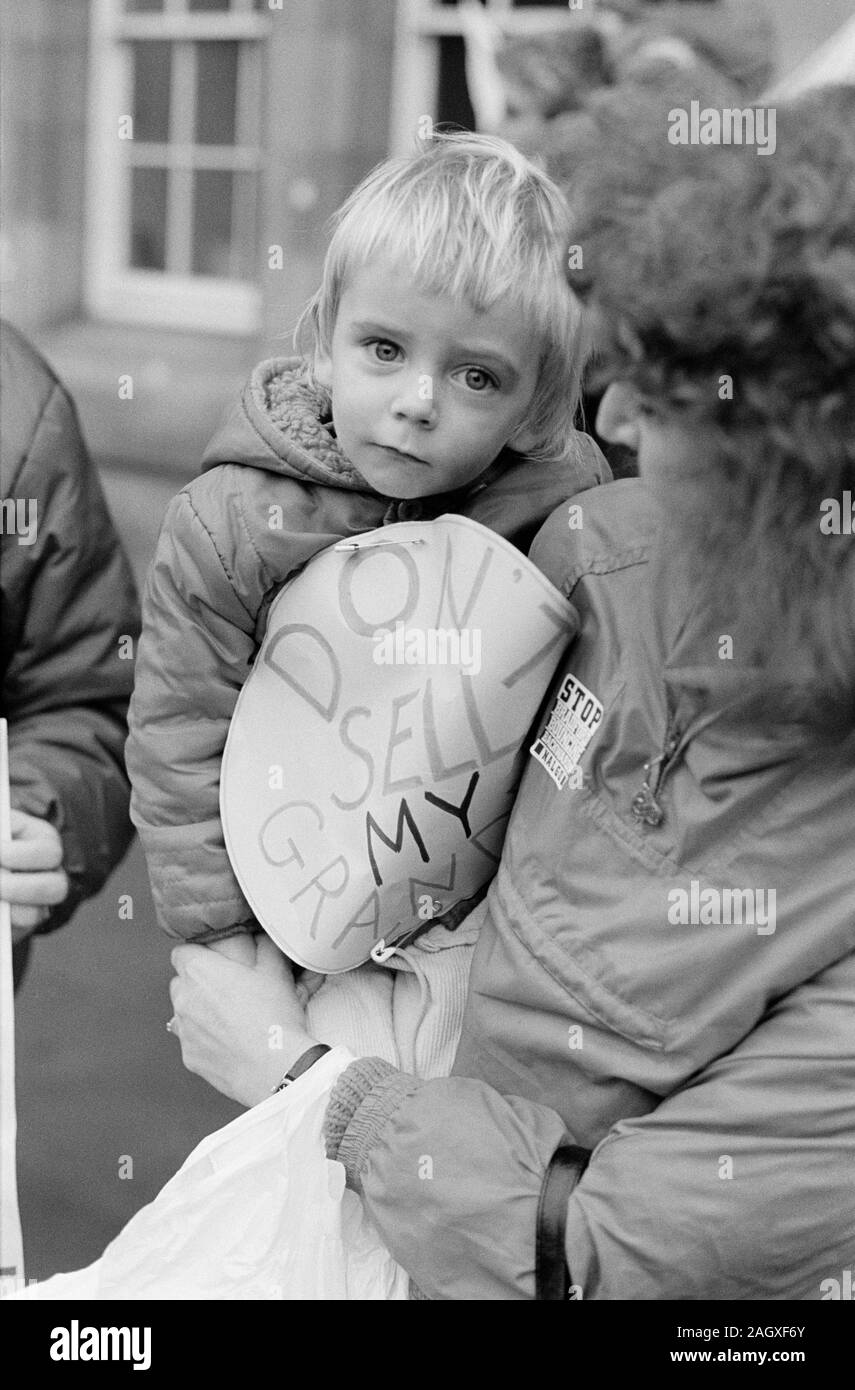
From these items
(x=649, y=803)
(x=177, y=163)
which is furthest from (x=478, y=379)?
(x=177, y=163)

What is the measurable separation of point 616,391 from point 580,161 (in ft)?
0.73

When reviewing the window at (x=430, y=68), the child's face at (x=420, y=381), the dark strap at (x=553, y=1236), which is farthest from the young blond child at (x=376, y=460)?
the window at (x=430, y=68)

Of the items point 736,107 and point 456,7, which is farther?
point 456,7

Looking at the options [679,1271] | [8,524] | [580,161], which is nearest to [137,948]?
[8,524]

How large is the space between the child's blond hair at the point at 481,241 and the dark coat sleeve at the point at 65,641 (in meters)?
0.58

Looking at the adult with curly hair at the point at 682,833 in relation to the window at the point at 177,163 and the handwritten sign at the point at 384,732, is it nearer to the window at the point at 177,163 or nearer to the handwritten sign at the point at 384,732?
the handwritten sign at the point at 384,732

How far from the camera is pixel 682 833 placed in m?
1.30

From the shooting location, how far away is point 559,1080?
54.2 inches

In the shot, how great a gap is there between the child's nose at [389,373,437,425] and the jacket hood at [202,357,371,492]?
111mm

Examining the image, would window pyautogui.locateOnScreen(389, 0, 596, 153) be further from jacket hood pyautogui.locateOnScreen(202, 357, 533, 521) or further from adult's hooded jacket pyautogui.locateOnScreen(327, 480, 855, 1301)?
adult's hooded jacket pyautogui.locateOnScreen(327, 480, 855, 1301)

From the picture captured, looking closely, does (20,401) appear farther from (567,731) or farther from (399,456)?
(567,731)

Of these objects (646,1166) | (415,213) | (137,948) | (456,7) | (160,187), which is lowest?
(137,948)

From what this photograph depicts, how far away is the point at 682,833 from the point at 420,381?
1.57 ft
